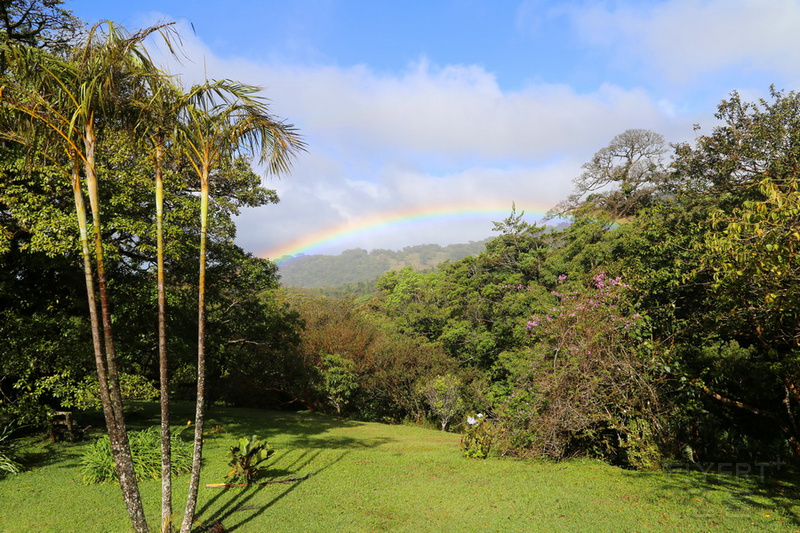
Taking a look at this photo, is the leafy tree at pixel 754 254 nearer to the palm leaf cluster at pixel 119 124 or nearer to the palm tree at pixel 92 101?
the palm leaf cluster at pixel 119 124

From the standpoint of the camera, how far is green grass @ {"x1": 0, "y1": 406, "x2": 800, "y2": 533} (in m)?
5.88

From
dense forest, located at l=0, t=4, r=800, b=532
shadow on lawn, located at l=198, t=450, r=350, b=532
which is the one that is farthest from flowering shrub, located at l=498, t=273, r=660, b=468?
shadow on lawn, located at l=198, t=450, r=350, b=532

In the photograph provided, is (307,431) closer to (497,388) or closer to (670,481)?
(497,388)

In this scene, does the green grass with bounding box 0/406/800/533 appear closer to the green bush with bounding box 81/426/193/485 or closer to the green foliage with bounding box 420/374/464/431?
the green bush with bounding box 81/426/193/485

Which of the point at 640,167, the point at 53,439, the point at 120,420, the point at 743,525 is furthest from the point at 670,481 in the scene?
the point at 640,167

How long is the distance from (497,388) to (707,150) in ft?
36.0

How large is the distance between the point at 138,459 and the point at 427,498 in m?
5.25

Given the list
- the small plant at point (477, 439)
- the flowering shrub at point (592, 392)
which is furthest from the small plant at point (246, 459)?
the flowering shrub at point (592, 392)

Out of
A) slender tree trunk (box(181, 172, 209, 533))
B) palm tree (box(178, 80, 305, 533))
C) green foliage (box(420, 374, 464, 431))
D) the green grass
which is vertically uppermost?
palm tree (box(178, 80, 305, 533))

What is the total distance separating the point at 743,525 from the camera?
559cm

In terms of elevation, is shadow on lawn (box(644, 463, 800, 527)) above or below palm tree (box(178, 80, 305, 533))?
below

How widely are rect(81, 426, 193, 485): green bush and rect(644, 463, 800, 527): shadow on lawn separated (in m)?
8.51

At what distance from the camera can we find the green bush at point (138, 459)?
7.72 m

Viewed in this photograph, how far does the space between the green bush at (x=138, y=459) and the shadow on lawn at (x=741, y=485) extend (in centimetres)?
851
